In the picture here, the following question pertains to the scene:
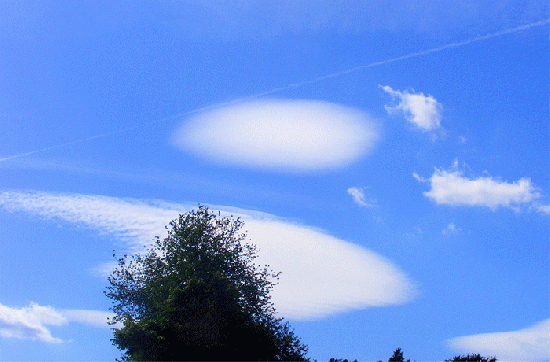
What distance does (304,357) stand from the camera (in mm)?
59375

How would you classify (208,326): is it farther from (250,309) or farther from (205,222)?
(205,222)

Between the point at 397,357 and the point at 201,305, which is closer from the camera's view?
the point at 201,305

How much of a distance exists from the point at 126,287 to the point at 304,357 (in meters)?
23.0

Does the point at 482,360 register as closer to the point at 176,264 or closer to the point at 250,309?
the point at 250,309

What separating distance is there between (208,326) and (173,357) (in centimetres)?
446

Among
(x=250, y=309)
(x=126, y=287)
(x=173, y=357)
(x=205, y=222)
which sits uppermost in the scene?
(x=205, y=222)

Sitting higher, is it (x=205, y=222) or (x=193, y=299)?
(x=205, y=222)

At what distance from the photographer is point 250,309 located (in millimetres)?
55344

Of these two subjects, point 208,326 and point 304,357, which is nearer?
point 208,326

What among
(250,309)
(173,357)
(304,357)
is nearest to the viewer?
(173,357)

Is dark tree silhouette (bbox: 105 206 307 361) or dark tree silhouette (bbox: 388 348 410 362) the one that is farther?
dark tree silhouette (bbox: 388 348 410 362)

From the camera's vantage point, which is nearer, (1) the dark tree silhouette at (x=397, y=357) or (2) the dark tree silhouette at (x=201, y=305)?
(2) the dark tree silhouette at (x=201, y=305)

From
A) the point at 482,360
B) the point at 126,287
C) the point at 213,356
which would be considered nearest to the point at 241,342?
the point at 213,356

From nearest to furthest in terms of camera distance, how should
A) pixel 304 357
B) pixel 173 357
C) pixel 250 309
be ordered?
pixel 173 357 < pixel 250 309 < pixel 304 357
